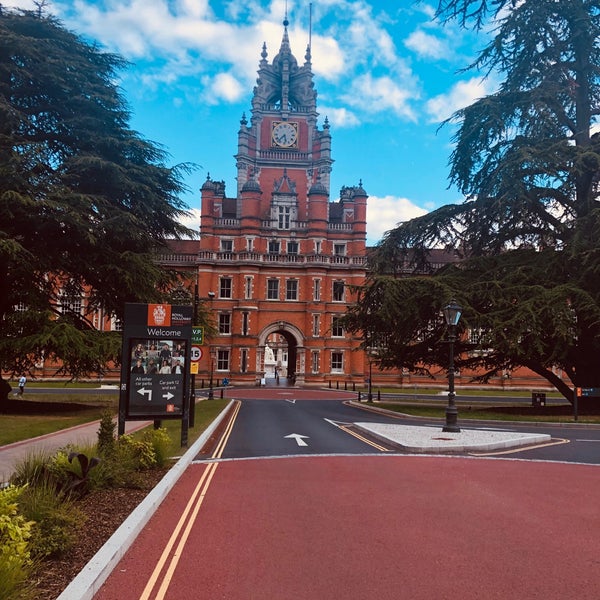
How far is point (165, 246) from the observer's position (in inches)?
1133

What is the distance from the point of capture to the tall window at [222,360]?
185ft

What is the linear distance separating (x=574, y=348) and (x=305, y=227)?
35384mm

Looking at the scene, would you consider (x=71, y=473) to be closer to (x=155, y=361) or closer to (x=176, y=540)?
(x=176, y=540)

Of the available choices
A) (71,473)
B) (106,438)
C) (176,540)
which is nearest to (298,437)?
(106,438)

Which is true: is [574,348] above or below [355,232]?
below

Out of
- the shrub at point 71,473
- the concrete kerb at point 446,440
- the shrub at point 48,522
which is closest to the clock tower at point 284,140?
the concrete kerb at point 446,440

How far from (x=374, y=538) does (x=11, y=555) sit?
371 centimetres

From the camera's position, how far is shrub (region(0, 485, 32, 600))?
3.88m

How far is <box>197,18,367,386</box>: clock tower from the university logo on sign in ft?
141

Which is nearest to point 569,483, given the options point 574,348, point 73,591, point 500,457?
point 500,457

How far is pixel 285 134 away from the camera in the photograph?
6241 cm

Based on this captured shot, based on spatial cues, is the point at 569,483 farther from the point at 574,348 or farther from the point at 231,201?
the point at 231,201

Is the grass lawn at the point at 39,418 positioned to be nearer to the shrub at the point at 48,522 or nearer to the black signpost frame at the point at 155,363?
the black signpost frame at the point at 155,363

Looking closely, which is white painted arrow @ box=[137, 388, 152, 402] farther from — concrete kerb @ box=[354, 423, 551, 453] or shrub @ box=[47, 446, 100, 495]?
concrete kerb @ box=[354, 423, 551, 453]
